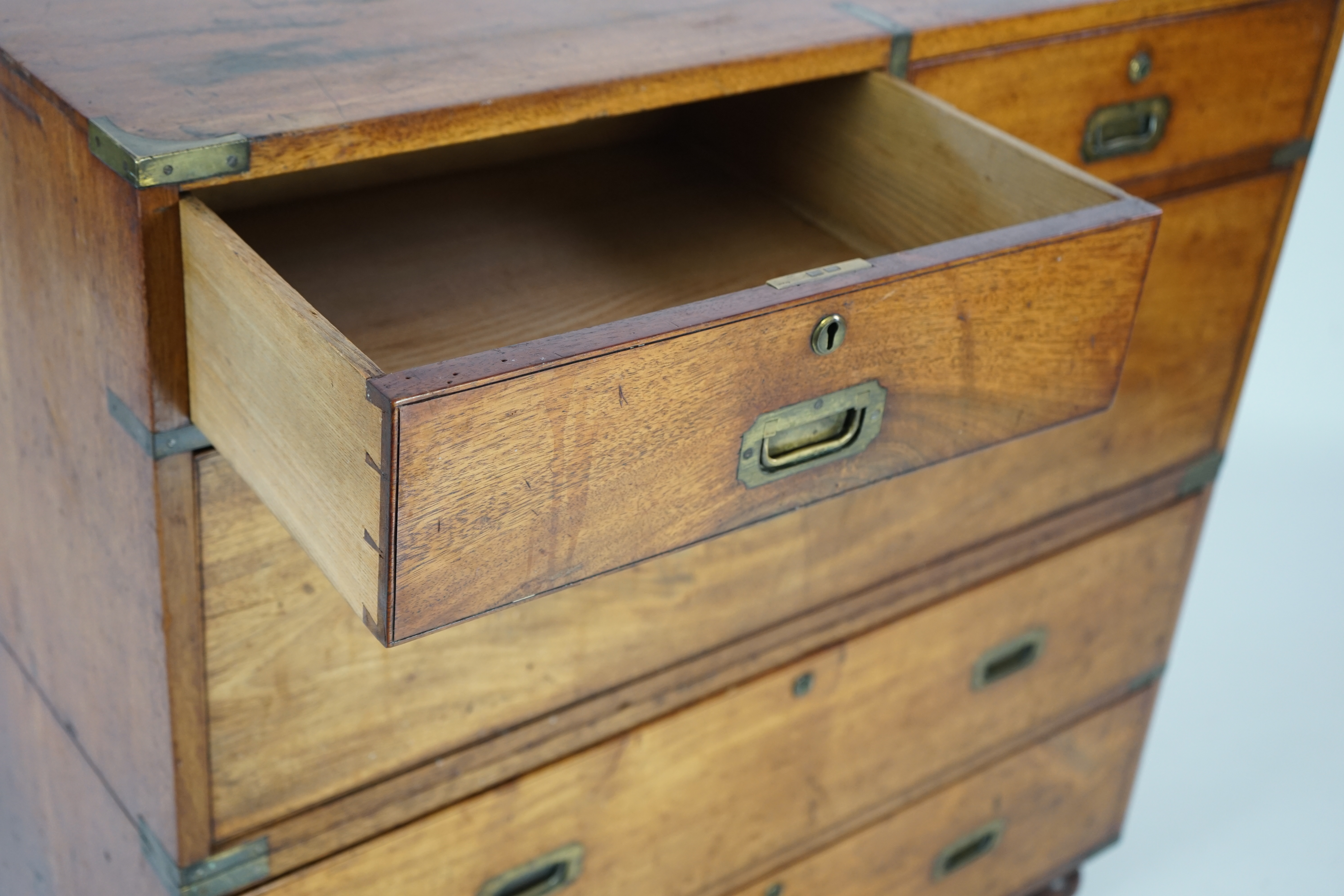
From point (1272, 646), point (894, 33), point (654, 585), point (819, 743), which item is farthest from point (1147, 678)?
point (894, 33)

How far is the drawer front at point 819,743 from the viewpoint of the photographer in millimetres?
1173

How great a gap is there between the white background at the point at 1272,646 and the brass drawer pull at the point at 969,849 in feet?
0.86

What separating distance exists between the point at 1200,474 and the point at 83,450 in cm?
113

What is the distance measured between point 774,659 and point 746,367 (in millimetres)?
542

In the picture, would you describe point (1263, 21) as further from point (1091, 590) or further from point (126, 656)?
point (126, 656)

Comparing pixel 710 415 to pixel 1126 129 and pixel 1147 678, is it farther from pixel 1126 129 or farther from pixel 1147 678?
pixel 1147 678

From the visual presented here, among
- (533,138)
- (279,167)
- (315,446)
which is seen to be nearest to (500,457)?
(315,446)

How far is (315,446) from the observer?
0.77 metres

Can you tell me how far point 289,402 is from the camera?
0.78 m

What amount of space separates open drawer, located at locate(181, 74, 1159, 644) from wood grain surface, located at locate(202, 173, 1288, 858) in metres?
0.17

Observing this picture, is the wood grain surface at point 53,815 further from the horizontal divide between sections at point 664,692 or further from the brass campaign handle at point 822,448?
the brass campaign handle at point 822,448

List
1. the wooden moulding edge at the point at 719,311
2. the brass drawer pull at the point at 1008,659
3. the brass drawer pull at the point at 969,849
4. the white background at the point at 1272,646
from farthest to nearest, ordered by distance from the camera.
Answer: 1. the white background at the point at 1272,646
2. the brass drawer pull at the point at 969,849
3. the brass drawer pull at the point at 1008,659
4. the wooden moulding edge at the point at 719,311

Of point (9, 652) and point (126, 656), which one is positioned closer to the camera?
point (126, 656)

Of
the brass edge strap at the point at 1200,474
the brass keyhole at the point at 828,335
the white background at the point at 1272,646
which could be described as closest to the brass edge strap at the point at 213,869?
the brass keyhole at the point at 828,335
